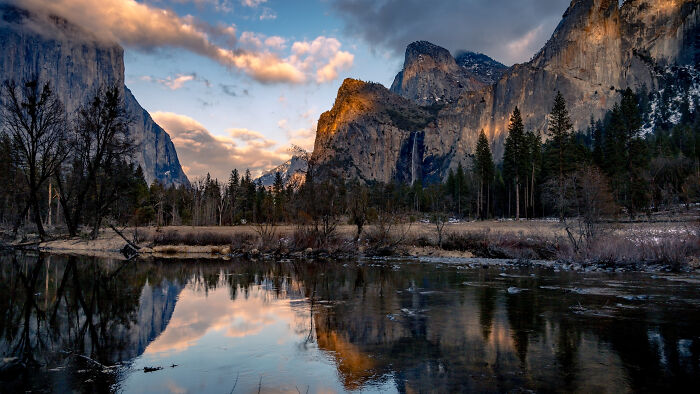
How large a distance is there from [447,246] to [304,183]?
12510mm

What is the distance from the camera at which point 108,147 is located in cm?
3478

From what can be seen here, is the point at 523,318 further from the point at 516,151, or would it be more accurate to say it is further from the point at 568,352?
the point at 516,151

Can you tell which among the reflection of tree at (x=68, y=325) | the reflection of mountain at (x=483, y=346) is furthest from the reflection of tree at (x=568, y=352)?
the reflection of tree at (x=68, y=325)

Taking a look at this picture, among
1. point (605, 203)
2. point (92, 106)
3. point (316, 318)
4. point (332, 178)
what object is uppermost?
point (92, 106)

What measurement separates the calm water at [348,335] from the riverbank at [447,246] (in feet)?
20.4

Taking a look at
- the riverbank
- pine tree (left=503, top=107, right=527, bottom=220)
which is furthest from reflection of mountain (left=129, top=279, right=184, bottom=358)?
pine tree (left=503, top=107, right=527, bottom=220)

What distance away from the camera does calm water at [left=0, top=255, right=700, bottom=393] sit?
249 inches

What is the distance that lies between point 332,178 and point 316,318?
27054 mm

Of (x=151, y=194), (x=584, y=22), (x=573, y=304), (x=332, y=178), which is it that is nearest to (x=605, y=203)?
(x=573, y=304)

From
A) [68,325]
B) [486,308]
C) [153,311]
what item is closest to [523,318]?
[486,308]

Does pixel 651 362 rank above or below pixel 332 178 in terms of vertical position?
below

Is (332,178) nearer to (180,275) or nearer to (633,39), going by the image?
(180,275)

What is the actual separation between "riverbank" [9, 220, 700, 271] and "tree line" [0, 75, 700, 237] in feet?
4.95

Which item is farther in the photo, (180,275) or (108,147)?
(108,147)
